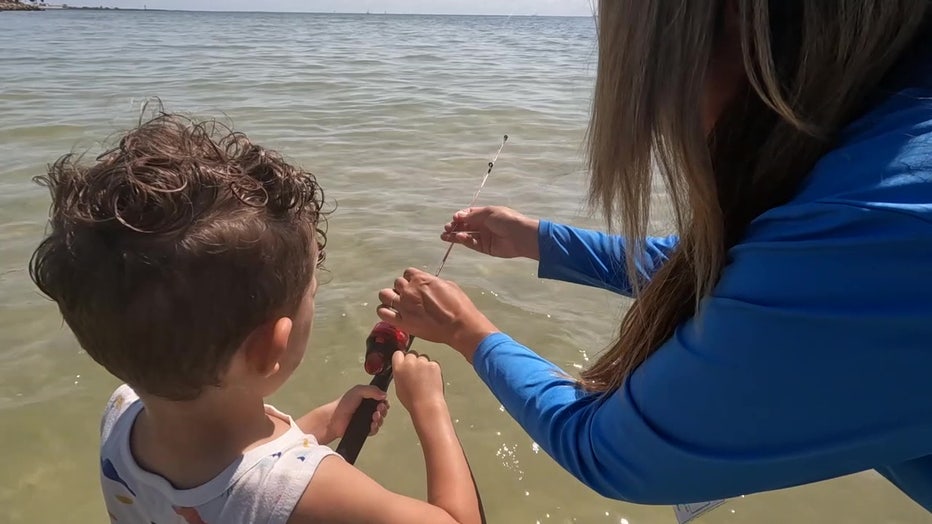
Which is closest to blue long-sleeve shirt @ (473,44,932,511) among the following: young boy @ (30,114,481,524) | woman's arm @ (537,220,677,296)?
young boy @ (30,114,481,524)

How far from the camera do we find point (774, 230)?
1.11 m

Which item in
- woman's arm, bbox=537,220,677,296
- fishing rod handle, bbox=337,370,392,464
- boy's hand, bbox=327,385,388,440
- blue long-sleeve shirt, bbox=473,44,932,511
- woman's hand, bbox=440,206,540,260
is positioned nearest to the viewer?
blue long-sleeve shirt, bbox=473,44,932,511

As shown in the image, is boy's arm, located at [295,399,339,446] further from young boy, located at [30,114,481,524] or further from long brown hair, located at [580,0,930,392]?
long brown hair, located at [580,0,930,392]

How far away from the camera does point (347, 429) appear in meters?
1.73

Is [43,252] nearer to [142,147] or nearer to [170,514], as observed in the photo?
[142,147]

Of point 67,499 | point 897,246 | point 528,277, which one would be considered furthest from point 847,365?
point 528,277

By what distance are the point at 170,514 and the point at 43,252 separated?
0.52m

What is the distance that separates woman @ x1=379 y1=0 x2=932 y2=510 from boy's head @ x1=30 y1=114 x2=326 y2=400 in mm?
608

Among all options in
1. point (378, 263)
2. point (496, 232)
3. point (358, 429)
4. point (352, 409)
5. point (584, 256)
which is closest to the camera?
point (358, 429)

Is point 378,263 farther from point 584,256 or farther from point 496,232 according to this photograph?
point 584,256

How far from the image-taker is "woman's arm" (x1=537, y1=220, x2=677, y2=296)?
7.53 ft

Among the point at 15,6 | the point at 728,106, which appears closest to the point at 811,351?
the point at 728,106

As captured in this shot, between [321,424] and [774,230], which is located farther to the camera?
[321,424]

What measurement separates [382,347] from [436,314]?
17 centimetres
